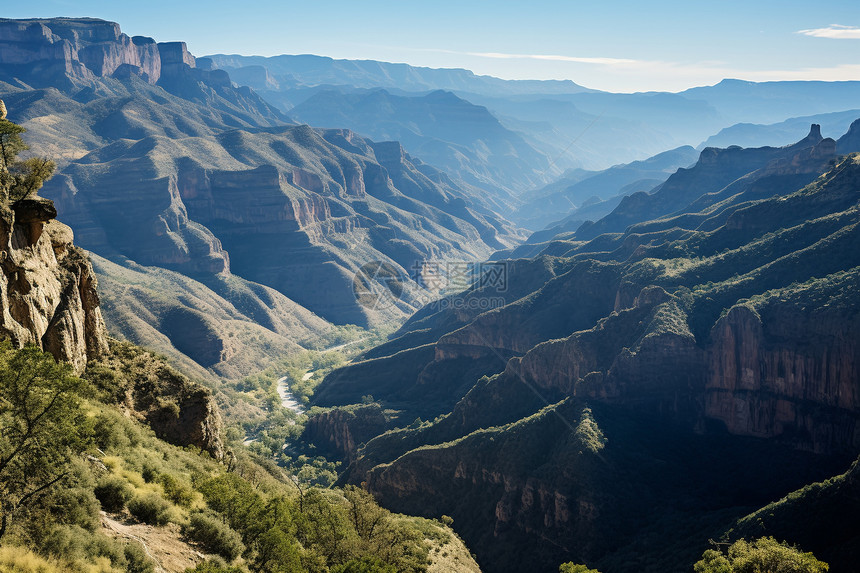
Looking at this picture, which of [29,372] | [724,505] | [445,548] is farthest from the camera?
[724,505]

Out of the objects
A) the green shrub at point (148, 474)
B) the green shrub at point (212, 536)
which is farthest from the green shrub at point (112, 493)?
the green shrub at point (148, 474)

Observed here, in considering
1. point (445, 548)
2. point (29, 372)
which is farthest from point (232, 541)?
point (445, 548)

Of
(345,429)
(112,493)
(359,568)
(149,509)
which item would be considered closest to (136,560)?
(112,493)

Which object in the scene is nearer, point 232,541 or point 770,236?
point 232,541

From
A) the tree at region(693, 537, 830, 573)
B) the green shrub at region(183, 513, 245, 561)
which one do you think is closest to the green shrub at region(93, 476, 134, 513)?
the green shrub at region(183, 513, 245, 561)

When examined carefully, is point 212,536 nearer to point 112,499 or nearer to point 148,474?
point 112,499

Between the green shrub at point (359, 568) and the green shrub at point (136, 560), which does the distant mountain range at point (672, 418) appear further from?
the green shrub at point (136, 560)

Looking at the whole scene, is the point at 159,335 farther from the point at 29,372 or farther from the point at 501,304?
the point at 29,372
